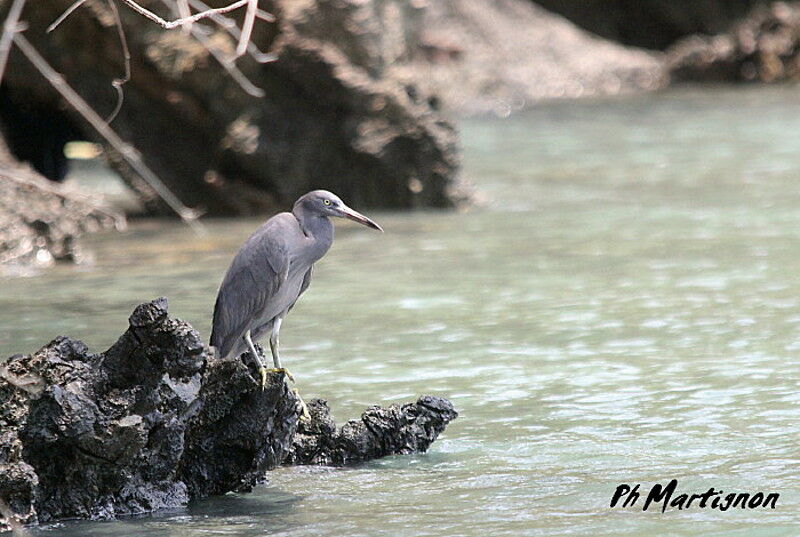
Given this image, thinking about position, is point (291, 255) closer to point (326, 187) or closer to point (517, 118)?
point (326, 187)

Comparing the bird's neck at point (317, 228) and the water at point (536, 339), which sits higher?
the bird's neck at point (317, 228)

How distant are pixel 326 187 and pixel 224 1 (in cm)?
165

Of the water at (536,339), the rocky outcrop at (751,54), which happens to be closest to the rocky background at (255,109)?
the water at (536,339)

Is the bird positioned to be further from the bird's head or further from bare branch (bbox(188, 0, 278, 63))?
bare branch (bbox(188, 0, 278, 63))

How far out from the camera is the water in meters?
4.54

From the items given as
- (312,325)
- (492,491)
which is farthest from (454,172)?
(492,491)

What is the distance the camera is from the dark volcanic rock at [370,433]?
16.7 ft

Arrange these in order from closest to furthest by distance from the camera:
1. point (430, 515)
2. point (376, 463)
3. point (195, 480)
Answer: point (430, 515) → point (195, 480) → point (376, 463)

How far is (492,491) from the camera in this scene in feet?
15.4

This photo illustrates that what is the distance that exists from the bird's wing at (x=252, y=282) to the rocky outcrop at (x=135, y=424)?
296 millimetres

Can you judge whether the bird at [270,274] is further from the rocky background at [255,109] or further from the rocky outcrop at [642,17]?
the rocky outcrop at [642,17]

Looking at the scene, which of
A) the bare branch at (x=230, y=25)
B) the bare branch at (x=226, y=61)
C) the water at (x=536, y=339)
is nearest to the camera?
the water at (x=536, y=339)

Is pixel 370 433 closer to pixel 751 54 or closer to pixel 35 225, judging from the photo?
pixel 35 225

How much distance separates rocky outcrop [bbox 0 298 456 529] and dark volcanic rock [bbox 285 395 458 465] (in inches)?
10.5
